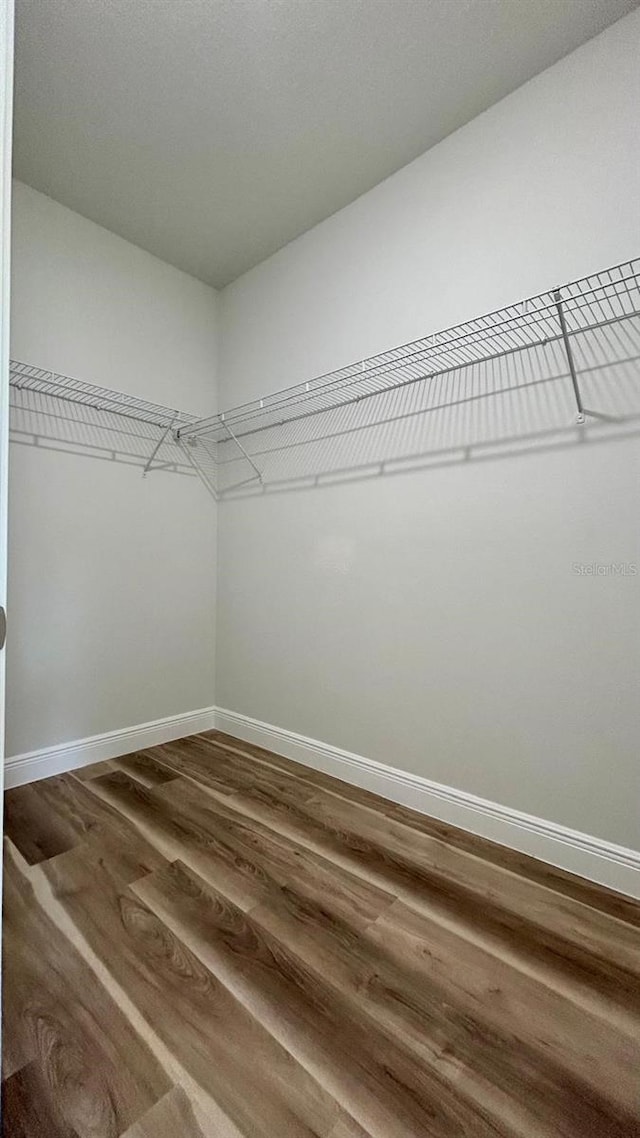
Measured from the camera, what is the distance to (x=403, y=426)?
6.20 ft

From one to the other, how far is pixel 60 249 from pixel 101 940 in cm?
258

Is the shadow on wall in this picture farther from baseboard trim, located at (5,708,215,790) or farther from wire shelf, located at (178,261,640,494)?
baseboard trim, located at (5,708,215,790)

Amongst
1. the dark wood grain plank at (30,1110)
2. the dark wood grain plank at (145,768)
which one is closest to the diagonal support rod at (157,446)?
the dark wood grain plank at (145,768)

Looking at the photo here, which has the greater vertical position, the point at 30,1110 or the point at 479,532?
the point at 479,532

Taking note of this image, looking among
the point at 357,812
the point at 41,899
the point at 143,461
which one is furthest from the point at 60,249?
the point at 357,812

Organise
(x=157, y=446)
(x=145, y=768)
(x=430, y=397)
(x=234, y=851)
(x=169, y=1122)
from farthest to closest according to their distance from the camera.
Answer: (x=157, y=446)
(x=145, y=768)
(x=430, y=397)
(x=234, y=851)
(x=169, y=1122)

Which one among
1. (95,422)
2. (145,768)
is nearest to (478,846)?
(145,768)

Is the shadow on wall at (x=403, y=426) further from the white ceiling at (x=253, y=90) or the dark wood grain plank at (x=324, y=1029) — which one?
the dark wood grain plank at (x=324, y=1029)

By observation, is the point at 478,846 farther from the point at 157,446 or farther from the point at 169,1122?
the point at 157,446

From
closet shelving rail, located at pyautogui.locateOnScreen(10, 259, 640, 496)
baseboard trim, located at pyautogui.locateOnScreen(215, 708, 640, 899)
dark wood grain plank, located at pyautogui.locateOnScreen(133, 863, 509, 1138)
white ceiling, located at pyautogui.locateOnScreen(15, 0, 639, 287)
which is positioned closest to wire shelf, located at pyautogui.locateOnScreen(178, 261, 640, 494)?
closet shelving rail, located at pyautogui.locateOnScreen(10, 259, 640, 496)

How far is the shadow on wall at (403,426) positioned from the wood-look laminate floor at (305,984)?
4.48 ft

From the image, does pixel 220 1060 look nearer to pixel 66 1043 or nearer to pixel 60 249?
pixel 66 1043

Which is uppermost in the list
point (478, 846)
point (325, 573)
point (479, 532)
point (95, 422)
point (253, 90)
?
point (253, 90)

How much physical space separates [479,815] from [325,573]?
1.11 metres
